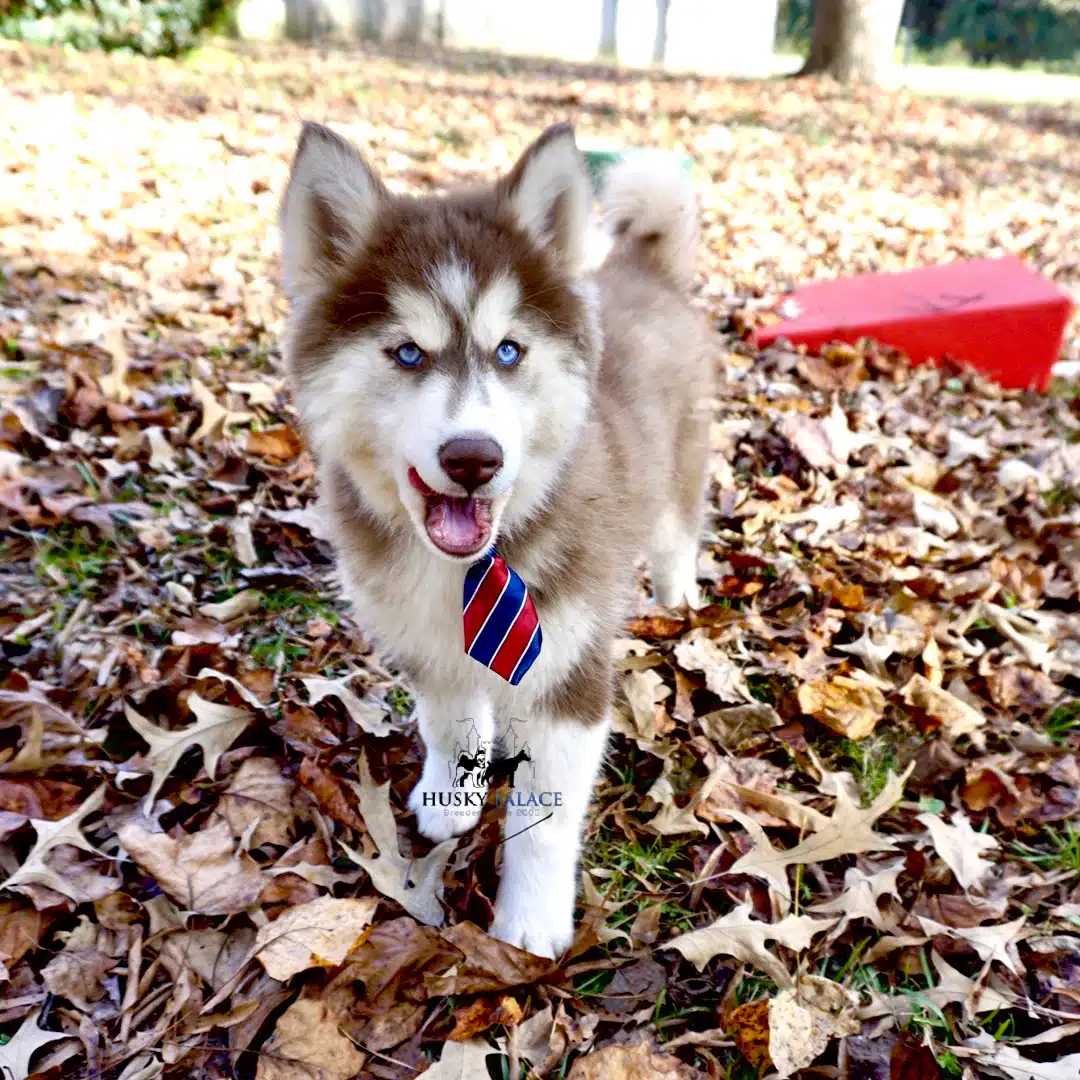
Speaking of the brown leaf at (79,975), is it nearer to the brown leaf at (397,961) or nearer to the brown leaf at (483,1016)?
the brown leaf at (397,961)

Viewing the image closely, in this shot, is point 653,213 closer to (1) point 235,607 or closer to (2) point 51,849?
(1) point 235,607

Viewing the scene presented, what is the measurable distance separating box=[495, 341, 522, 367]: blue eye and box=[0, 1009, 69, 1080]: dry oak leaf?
5.69ft

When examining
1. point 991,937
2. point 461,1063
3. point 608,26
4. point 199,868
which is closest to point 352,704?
point 199,868

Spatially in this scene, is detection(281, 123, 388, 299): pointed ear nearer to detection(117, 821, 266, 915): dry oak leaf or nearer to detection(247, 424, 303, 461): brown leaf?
detection(117, 821, 266, 915): dry oak leaf

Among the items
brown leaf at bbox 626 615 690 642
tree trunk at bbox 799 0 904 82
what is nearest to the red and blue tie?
brown leaf at bbox 626 615 690 642

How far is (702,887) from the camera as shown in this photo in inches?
96.7

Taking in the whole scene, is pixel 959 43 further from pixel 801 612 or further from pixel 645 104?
pixel 801 612

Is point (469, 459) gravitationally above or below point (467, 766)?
above

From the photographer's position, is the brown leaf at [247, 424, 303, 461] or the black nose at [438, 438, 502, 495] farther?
the brown leaf at [247, 424, 303, 461]

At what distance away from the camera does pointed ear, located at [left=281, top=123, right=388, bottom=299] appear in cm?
213

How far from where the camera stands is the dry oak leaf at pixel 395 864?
2328 millimetres

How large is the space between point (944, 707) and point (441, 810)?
1.63 metres

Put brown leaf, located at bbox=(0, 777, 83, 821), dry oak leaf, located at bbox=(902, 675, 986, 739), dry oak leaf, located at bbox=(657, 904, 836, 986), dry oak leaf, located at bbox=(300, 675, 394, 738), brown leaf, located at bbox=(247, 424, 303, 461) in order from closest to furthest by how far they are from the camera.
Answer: dry oak leaf, located at bbox=(657, 904, 836, 986), brown leaf, located at bbox=(0, 777, 83, 821), dry oak leaf, located at bbox=(300, 675, 394, 738), dry oak leaf, located at bbox=(902, 675, 986, 739), brown leaf, located at bbox=(247, 424, 303, 461)

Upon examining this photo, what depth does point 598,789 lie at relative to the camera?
2.78m
